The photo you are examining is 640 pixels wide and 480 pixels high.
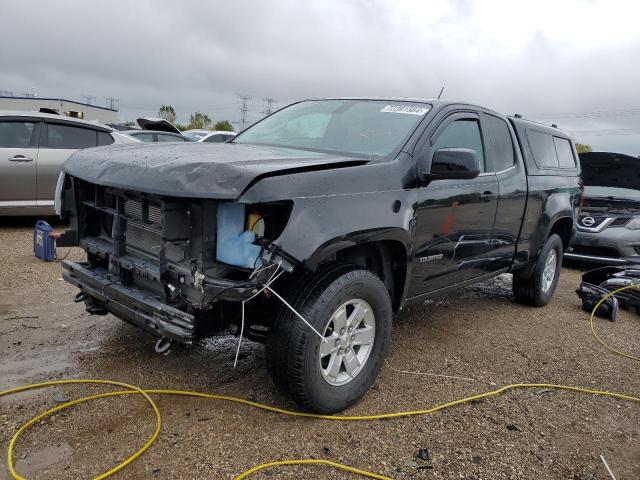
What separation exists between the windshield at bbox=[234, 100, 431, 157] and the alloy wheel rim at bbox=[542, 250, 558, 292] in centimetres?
292

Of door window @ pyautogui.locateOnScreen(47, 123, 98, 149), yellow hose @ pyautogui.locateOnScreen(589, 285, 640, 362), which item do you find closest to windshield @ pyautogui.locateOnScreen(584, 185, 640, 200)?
yellow hose @ pyautogui.locateOnScreen(589, 285, 640, 362)

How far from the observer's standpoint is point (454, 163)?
3367mm

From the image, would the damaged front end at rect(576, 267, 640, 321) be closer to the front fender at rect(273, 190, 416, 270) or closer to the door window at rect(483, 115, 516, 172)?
the door window at rect(483, 115, 516, 172)

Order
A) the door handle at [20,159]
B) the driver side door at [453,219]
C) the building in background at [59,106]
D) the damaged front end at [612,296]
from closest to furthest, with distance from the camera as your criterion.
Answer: the driver side door at [453,219] < the damaged front end at [612,296] < the door handle at [20,159] < the building in background at [59,106]

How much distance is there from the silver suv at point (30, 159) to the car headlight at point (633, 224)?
8291 millimetres

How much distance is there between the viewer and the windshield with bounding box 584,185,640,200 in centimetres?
892

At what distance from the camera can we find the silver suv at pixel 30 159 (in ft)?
23.7

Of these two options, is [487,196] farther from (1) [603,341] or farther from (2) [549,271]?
(2) [549,271]

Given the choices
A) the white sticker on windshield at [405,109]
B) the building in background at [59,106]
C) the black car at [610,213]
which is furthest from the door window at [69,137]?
the building in background at [59,106]

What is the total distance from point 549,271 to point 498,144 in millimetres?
2101

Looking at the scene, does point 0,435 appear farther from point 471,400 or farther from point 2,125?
point 2,125

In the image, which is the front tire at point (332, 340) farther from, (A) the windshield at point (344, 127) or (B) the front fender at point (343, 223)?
(A) the windshield at point (344, 127)

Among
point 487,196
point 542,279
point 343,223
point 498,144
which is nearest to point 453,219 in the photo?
point 487,196

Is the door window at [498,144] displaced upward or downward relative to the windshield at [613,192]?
upward
